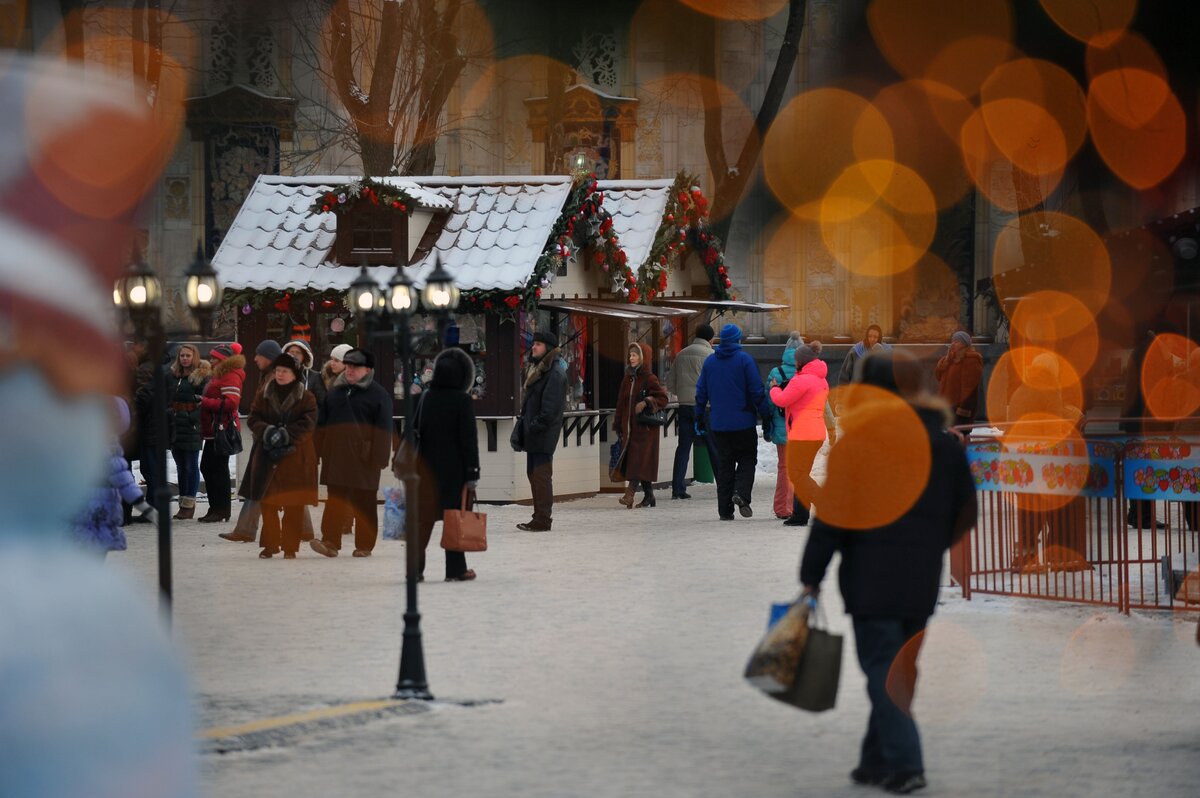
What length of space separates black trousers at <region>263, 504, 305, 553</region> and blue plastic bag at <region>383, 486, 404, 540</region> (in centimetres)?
162

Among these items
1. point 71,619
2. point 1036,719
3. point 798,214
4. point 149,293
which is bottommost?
point 1036,719

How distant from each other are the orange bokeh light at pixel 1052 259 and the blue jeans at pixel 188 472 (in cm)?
1313

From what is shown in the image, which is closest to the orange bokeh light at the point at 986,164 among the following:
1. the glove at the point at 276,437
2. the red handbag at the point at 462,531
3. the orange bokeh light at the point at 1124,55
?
the orange bokeh light at the point at 1124,55

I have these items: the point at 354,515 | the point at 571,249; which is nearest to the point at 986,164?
the point at 571,249

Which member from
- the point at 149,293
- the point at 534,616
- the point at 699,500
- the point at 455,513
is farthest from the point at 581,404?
the point at 149,293

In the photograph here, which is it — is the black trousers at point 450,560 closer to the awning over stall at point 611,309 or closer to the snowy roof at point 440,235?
the snowy roof at point 440,235

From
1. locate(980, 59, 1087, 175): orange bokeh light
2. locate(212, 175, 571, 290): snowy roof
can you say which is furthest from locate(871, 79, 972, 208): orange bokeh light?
locate(212, 175, 571, 290): snowy roof

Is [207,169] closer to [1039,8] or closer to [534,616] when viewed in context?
[1039,8]

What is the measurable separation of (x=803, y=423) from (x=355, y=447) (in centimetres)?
491

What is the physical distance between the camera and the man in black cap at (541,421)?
18.2 metres

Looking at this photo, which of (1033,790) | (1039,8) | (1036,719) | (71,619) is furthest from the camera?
(1039,8)

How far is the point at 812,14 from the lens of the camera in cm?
3769

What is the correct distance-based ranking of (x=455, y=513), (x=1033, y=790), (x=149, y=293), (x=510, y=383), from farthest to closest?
(x=510, y=383), (x=455, y=513), (x=149, y=293), (x=1033, y=790)

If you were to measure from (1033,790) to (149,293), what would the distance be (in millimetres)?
5989
